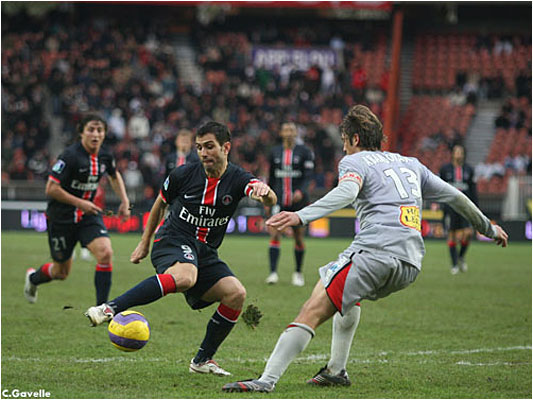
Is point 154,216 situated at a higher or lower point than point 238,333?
higher

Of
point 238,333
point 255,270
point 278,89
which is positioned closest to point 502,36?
point 278,89

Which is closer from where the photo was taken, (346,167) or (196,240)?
(346,167)

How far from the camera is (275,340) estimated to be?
8133 millimetres

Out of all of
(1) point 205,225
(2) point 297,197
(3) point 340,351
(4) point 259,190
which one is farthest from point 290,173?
(3) point 340,351

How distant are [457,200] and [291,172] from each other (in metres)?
7.58

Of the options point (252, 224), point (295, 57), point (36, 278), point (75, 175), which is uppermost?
point (295, 57)

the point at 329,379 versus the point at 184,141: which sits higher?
the point at 184,141

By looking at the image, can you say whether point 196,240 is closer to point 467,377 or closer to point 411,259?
point 411,259

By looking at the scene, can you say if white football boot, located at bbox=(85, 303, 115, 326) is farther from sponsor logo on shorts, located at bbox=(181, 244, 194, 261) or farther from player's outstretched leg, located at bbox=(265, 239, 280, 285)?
player's outstretched leg, located at bbox=(265, 239, 280, 285)

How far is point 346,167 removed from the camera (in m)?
5.57

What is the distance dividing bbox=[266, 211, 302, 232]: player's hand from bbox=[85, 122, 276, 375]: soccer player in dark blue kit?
115 centimetres

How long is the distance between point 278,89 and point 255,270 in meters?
17.7

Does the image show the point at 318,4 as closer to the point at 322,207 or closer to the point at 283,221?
the point at 322,207

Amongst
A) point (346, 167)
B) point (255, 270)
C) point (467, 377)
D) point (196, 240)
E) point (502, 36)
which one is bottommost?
point (255, 270)
